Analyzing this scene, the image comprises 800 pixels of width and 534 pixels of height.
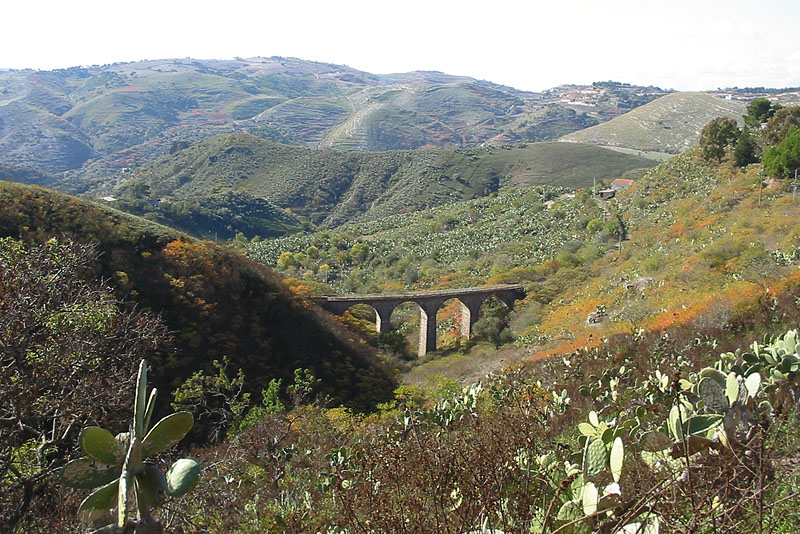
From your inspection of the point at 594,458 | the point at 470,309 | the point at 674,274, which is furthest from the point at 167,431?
the point at 470,309

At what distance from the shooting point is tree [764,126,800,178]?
2497 centimetres

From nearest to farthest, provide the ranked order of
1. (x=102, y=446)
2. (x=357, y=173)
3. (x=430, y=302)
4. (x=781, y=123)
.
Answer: (x=102, y=446)
(x=430, y=302)
(x=781, y=123)
(x=357, y=173)

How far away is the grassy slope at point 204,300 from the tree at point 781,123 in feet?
94.2

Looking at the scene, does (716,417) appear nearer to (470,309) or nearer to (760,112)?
(470,309)

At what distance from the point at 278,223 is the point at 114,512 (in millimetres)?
73869

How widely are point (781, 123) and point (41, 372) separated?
3975 centimetres

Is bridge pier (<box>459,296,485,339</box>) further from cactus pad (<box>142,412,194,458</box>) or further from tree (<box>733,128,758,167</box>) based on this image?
cactus pad (<box>142,412,194,458</box>)

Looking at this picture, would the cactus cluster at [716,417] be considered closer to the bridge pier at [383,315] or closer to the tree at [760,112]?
the bridge pier at [383,315]

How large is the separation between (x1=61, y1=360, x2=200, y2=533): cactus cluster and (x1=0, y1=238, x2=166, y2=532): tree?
6.14 ft

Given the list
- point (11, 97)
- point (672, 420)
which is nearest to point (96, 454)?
point (672, 420)

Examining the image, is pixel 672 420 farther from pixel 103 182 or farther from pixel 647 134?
pixel 647 134

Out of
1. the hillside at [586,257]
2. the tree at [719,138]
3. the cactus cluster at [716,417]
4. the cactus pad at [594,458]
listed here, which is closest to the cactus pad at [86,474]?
the cactus pad at [594,458]

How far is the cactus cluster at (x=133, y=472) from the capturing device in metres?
2.76

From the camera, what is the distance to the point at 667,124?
394ft
